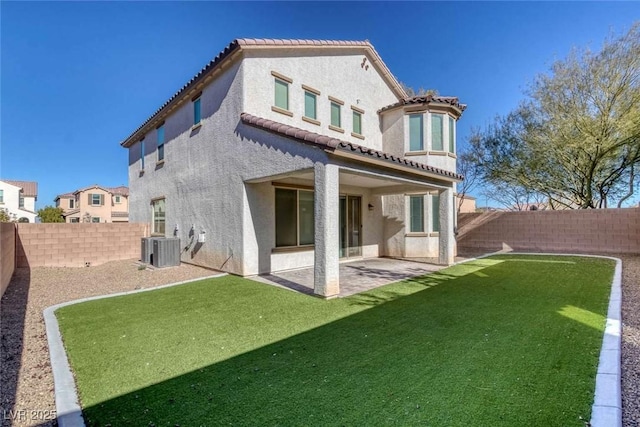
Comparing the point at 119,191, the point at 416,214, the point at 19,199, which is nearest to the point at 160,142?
the point at 416,214

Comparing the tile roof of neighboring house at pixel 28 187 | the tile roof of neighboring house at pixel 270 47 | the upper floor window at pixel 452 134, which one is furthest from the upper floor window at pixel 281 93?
the tile roof of neighboring house at pixel 28 187

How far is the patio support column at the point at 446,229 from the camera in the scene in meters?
12.7

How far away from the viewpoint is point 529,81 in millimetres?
19156

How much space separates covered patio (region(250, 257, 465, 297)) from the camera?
9.15 m

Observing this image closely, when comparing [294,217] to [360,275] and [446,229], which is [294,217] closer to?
[360,275]

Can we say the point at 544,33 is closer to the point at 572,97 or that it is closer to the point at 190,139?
the point at 572,97

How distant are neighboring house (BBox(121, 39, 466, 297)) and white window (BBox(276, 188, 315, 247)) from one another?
0.14ft

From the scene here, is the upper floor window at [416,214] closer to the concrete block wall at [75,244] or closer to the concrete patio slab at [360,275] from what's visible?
the concrete patio slab at [360,275]

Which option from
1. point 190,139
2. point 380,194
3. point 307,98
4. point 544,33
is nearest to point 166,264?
point 190,139

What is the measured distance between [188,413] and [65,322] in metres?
4.88

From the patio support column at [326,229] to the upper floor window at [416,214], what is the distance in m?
8.48

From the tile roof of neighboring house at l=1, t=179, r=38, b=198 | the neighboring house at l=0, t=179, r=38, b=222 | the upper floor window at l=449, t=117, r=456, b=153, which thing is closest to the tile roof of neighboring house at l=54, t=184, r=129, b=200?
the tile roof of neighboring house at l=1, t=179, r=38, b=198

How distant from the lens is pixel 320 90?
13.0m

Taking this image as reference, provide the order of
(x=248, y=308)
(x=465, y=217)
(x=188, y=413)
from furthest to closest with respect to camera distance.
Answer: (x=465, y=217)
(x=248, y=308)
(x=188, y=413)
